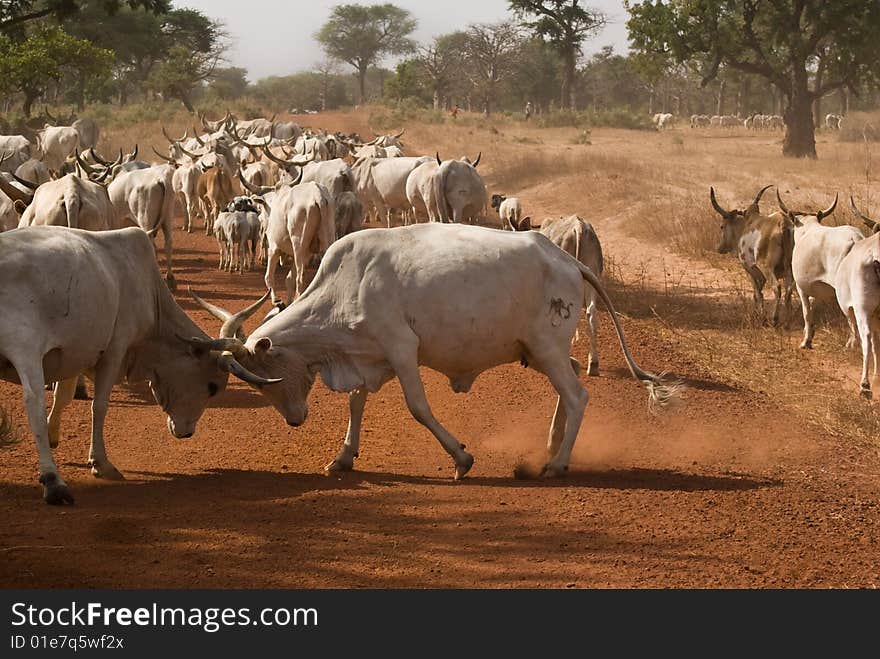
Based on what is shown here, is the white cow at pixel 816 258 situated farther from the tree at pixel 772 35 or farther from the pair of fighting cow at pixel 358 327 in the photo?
the tree at pixel 772 35

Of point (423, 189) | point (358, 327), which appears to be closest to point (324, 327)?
point (358, 327)

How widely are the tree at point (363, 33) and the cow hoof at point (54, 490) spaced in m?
89.4

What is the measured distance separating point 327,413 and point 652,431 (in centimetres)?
279

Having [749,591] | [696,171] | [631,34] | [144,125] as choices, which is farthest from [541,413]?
[144,125]

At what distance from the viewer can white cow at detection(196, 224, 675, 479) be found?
8.24 meters

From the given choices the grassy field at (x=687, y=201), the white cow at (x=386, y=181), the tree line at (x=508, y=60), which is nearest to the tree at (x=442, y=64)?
the tree line at (x=508, y=60)

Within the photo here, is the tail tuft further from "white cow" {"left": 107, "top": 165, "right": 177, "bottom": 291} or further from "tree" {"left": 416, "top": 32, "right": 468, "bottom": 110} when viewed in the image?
"tree" {"left": 416, "top": 32, "right": 468, "bottom": 110}

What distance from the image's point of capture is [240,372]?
26.6ft

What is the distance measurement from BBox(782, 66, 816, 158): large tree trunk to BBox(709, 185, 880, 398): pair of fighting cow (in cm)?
2159

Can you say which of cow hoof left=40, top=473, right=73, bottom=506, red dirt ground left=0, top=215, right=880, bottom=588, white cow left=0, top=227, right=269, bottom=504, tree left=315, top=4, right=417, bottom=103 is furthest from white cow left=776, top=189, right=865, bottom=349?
tree left=315, top=4, right=417, bottom=103

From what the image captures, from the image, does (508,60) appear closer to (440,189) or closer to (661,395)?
Result: (440,189)

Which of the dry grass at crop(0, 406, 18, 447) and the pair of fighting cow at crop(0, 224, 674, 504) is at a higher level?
the pair of fighting cow at crop(0, 224, 674, 504)

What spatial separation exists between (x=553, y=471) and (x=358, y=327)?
1.65 m

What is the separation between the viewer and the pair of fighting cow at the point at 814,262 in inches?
453
